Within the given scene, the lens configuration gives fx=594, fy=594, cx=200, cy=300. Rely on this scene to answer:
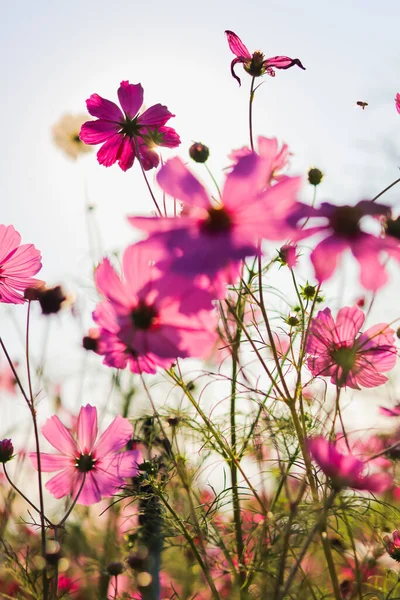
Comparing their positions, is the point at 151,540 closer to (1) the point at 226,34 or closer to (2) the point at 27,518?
(2) the point at 27,518

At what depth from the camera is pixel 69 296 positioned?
613 millimetres

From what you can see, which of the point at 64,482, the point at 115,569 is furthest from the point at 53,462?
the point at 115,569

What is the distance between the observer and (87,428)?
0.69 metres

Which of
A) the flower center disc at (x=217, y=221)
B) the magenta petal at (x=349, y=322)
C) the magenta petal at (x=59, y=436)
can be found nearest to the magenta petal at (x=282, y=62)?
the magenta petal at (x=349, y=322)

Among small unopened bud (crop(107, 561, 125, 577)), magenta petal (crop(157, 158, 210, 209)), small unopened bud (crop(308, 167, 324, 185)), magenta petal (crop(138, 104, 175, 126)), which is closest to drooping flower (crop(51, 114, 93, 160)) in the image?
small unopened bud (crop(308, 167, 324, 185))

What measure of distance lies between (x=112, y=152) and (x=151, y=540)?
1.48 feet

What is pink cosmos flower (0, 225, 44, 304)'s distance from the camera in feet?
1.76

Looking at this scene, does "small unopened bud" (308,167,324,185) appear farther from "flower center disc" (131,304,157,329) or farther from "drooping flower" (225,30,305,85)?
"flower center disc" (131,304,157,329)

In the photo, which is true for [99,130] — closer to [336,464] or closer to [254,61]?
[254,61]

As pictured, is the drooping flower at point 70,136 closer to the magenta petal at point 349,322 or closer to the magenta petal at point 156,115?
the magenta petal at point 156,115

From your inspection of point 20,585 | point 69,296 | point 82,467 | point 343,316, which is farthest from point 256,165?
point 20,585

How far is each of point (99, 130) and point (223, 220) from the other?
36cm

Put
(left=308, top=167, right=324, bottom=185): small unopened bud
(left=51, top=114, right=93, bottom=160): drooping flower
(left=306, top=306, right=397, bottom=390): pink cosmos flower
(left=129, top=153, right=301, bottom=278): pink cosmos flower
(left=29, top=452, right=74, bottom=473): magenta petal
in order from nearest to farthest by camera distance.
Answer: (left=129, top=153, right=301, bottom=278): pink cosmos flower, (left=306, top=306, right=397, bottom=390): pink cosmos flower, (left=29, top=452, right=74, bottom=473): magenta petal, (left=308, top=167, right=324, bottom=185): small unopened bud, (left=51, top=114, right=93, bottom=160): drooping flower

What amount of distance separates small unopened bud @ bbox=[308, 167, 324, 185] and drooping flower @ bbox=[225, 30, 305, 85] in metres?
0.22
